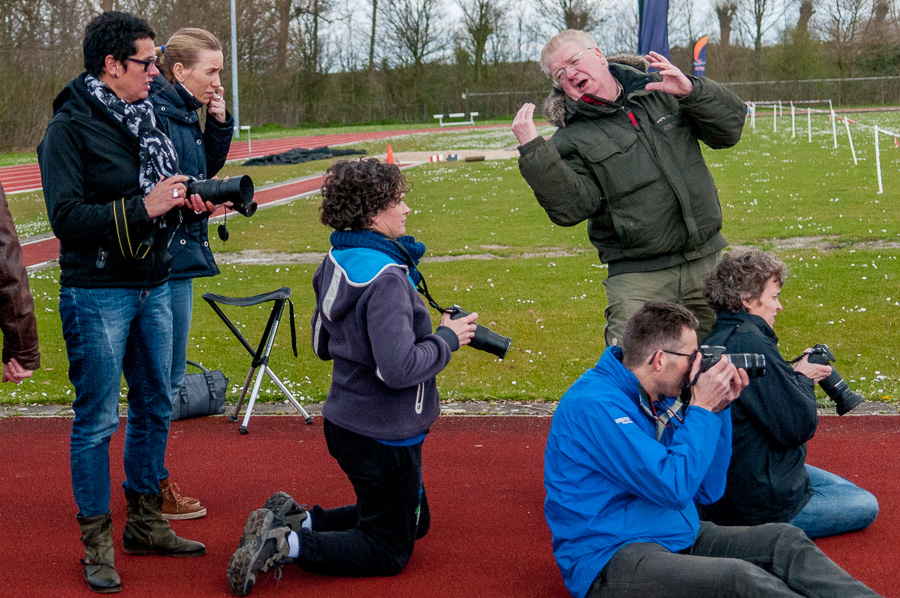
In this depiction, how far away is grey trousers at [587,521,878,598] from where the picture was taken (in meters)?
3.22

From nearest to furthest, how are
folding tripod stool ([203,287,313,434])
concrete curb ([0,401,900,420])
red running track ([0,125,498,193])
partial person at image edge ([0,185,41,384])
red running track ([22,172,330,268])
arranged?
partial person at image edge ([0,185,41,384]) < folding tripod stool ([203,287,313,434]) < concrete curb ([0,401,900,420]) < red running track ([22,172,330,268]) < red running track ([0,125,498,193])

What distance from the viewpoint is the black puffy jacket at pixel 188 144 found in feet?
15.2

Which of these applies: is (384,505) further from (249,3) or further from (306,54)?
(306,54)

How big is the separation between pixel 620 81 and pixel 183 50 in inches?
86.9

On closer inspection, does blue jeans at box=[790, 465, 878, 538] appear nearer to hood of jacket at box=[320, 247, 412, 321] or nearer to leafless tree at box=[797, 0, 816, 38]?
hood of jacket at box=[320, 247, 412, 321]

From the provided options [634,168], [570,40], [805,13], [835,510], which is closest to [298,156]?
[570,40]

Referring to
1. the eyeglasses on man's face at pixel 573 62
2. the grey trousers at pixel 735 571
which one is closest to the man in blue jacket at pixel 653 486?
the grey trousers at pixel 735 571

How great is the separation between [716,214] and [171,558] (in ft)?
10.1

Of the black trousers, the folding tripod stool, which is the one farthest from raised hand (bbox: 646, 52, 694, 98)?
the folding tripod stool

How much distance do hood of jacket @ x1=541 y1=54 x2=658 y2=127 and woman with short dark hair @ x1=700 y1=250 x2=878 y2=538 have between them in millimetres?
1121

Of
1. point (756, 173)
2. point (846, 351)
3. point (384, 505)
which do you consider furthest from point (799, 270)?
point (756, 173)

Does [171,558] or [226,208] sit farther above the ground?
[226,208]

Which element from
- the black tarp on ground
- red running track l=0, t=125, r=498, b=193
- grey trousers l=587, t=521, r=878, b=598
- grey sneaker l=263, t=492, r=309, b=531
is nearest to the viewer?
grey trousers l=587, t=521, r=878, b=598

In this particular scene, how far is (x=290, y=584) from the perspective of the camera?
4062mm
